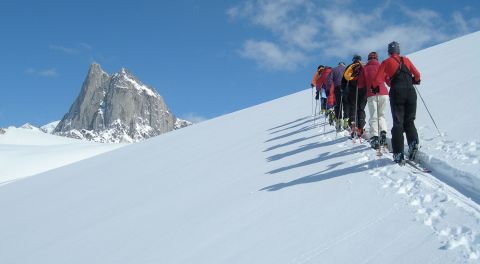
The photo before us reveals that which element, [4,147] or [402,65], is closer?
[402,65]

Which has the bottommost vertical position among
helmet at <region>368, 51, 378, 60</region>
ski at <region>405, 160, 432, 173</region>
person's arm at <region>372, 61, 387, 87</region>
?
ski at <region>405, 160, 432, 173</region>

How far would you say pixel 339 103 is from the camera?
35.8ft

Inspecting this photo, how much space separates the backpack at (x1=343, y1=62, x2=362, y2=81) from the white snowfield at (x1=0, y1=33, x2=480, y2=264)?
1321mm

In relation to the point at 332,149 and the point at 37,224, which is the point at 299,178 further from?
the point at 37,224

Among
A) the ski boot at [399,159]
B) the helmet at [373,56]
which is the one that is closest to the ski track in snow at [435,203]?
the ski boot at [399,159]

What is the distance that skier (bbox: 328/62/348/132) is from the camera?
10320 mm

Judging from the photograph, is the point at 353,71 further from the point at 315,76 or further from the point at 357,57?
the point at 315,76

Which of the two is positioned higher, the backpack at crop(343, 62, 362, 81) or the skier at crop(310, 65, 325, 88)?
the skier at crop(310, 65, 325, 88)

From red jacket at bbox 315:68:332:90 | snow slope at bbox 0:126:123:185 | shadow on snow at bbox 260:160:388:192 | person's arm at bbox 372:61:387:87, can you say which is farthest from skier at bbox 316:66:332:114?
snow slope at bbox 0:126:123:185

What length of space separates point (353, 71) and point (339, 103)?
131 cm

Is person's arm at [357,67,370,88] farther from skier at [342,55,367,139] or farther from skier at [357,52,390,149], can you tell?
skier at [357,52,390,149]

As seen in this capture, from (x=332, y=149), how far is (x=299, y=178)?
70.4 inches

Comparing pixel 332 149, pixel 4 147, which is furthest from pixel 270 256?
pixel 4 147

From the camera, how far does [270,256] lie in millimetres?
4602
